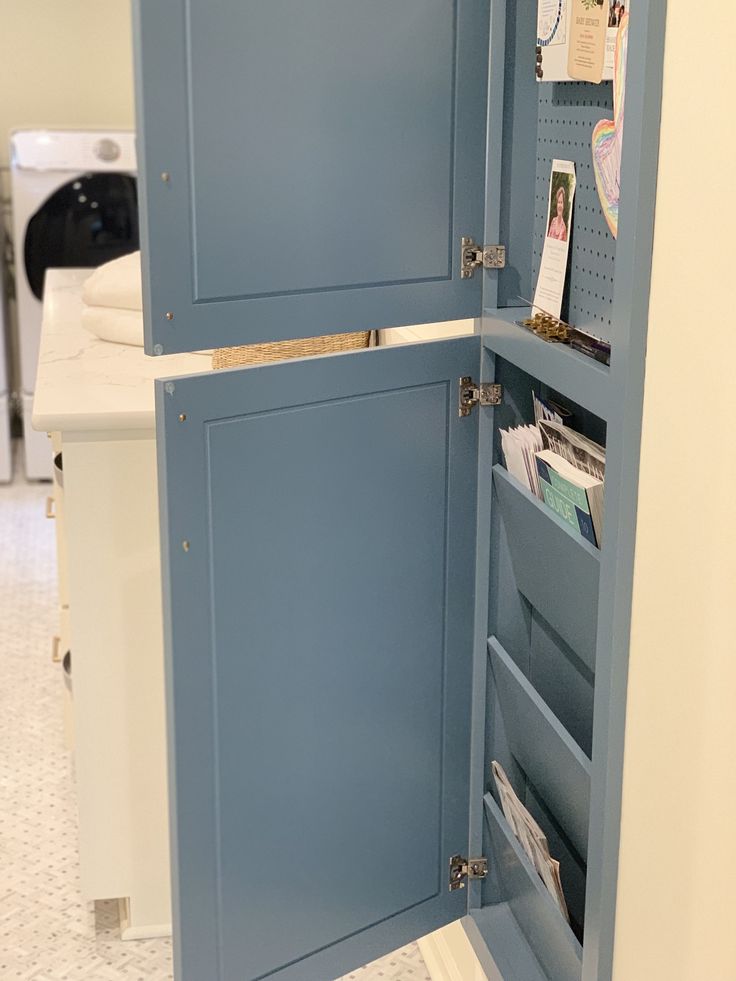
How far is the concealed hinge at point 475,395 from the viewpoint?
1.86 m

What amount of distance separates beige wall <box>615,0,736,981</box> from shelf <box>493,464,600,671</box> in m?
0.19

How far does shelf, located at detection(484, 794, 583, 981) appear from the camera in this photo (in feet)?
5.93

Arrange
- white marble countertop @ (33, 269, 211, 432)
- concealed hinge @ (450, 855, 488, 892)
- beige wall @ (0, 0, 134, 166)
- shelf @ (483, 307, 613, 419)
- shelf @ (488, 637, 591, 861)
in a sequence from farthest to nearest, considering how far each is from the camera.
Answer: beige wall @ (0, 0, 134, 166)
white marble countertop @ (33, 269, 211, 432)
concealed hinge @ (450, 855, 488, 892)
shelf @ (488, 637, 591, 861)
shelf @ (483, 307, 613, 419)

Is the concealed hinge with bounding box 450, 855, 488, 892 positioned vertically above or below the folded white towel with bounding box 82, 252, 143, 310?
below

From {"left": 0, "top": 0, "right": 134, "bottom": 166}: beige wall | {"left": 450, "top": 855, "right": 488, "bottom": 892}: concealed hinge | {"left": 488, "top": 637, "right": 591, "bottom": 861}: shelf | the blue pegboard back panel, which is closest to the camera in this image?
the blue pegboard back panel

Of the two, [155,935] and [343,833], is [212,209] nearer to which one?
[343,833]

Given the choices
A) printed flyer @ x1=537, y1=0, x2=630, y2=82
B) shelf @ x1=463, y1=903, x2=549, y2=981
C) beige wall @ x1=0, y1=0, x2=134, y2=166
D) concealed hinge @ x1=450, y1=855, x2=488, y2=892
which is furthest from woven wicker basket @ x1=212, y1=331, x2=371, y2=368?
beige wall @ x1=0, y1=0, x2=134, y2=166

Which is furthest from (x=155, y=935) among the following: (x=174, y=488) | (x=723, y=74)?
(x=723, y=74)

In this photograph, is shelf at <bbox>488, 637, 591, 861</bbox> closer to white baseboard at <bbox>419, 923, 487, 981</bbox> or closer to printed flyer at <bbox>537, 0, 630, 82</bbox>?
white baseboard at <bbox>419, 923, 487, 981</bbox>

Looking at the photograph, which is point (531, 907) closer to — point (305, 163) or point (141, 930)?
point (141, 930)

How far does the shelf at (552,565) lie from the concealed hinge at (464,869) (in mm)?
457

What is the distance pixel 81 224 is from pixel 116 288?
234cm

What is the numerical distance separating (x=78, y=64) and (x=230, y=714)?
14.4ft

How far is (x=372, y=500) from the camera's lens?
1.82 metres
